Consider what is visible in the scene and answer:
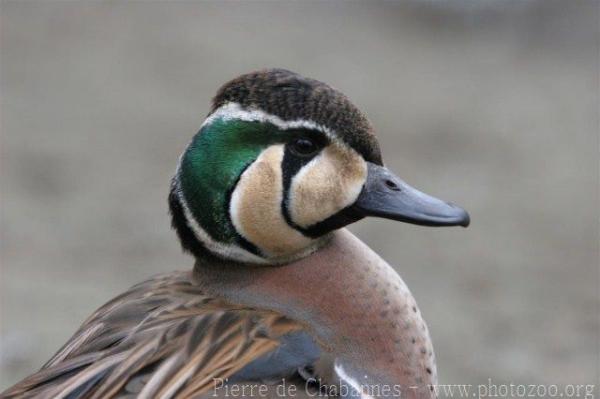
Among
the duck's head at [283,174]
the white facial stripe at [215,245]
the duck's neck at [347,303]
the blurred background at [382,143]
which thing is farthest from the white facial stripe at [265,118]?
the blurred background at [382,143]

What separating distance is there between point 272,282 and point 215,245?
17 cm

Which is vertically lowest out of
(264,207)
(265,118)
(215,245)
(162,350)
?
(162,350)

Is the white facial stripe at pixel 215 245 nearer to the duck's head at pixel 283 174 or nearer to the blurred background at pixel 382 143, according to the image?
the duck's head at pixel 283 174

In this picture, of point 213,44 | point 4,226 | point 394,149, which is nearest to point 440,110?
point 394,149

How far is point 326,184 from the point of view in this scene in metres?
2.67

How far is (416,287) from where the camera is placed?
5.74m

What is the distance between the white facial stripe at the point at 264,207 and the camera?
8.75ft

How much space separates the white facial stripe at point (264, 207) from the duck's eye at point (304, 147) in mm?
32

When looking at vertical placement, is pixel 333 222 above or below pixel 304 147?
below

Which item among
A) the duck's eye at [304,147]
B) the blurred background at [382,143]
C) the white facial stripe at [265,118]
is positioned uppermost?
the white facial stripe at [265,118]

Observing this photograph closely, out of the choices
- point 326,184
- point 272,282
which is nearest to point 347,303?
point 272,282

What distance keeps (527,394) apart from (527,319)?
722 mm

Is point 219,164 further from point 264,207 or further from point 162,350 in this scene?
point 162,350

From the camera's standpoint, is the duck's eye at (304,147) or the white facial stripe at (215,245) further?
the white facial stripe at (215,245)
